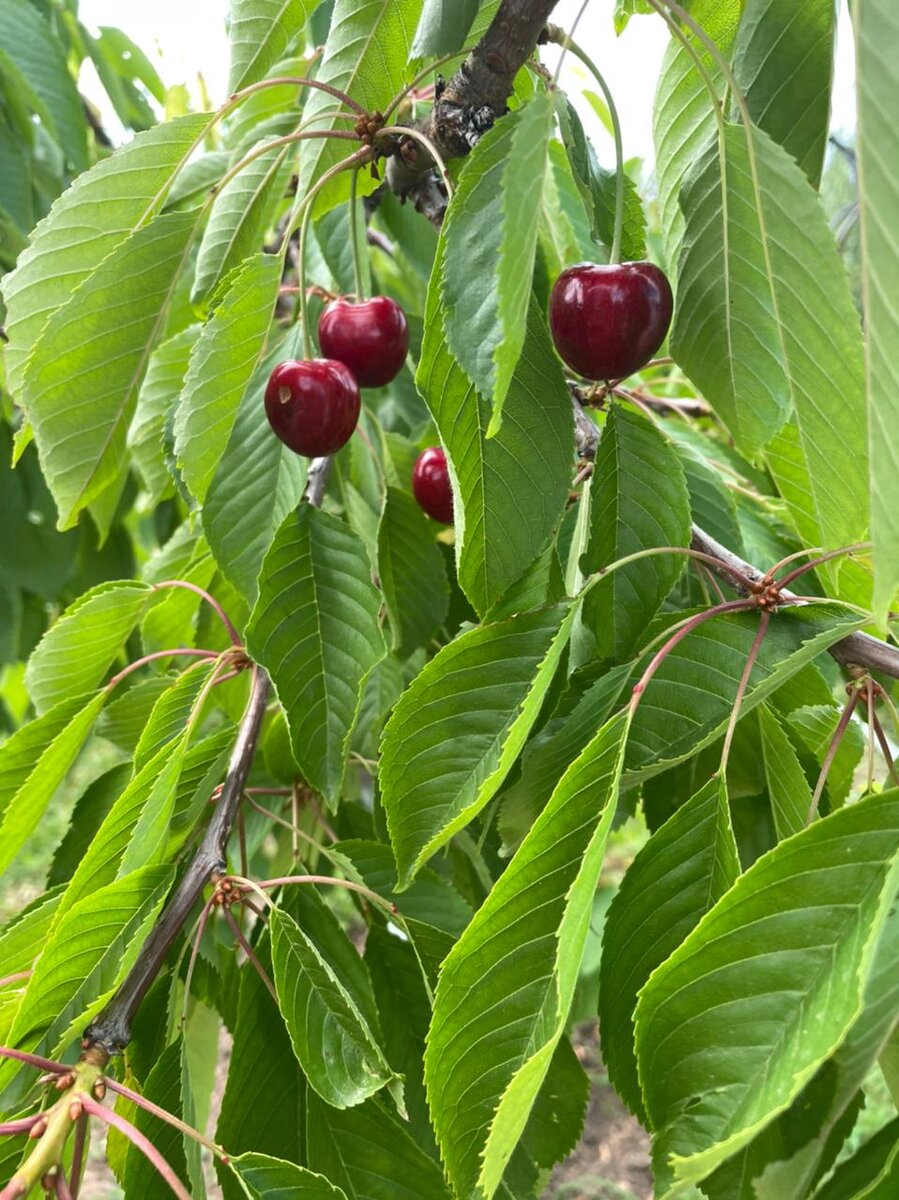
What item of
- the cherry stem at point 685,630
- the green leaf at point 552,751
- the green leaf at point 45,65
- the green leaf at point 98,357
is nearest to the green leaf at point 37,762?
the green leaf at point 98,357

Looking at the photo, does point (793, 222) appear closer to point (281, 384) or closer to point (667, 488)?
point (667, 488)

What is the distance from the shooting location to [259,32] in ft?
2.75

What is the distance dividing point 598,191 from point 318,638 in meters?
0.37

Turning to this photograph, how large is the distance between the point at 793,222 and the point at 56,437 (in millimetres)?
549

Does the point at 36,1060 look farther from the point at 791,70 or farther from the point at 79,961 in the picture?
the point at 791,70

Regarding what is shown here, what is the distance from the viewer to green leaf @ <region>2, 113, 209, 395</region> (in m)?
0.81

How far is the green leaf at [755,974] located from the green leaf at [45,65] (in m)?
1.51

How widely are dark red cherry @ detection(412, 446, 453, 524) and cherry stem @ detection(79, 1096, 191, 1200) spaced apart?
52 centimetres

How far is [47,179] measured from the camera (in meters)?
1.77

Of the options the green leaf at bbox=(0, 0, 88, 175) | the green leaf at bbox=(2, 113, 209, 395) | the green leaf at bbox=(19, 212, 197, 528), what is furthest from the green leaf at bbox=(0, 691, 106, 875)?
the green leaf at bbox=(0, 0, 88, 175)

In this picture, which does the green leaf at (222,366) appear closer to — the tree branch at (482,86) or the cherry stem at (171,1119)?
the tree branch at (482,86)

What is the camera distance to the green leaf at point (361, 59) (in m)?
0.78

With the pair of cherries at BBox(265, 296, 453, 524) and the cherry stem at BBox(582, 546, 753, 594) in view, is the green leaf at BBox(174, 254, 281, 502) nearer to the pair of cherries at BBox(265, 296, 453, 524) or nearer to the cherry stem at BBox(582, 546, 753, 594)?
the pair of cherries at BBox(265, 296, 453, 524)

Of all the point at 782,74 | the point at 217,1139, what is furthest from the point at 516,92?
the point at 217,1139
